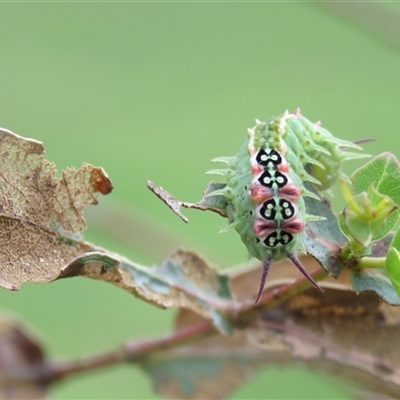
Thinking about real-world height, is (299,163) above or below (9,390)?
above

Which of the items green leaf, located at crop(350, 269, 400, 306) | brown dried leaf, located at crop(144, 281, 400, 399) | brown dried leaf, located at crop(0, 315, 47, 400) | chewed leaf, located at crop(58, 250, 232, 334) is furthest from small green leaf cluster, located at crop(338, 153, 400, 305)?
brown dried leaf, located at crop(0, 315, 47, 400)

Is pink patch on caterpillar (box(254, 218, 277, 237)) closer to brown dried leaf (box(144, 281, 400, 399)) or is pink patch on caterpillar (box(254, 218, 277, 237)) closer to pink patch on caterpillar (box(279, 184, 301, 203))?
pink patch on caterpillar (box(279, 184, 301, 203))

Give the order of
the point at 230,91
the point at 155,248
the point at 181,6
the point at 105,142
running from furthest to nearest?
the point at 181,6
the point at 230,91
the point at 105,142
the point at 155,248

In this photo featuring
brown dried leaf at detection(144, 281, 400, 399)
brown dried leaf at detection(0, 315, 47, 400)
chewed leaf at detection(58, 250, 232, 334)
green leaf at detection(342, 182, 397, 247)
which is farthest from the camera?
brown dried leaf at detection(0, 315, 47, 400)

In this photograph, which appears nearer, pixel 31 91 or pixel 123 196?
pixel 123 196

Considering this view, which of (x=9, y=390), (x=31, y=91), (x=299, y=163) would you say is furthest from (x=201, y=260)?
(x=31, y=91)

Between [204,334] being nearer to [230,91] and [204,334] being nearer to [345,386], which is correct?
[345,386]

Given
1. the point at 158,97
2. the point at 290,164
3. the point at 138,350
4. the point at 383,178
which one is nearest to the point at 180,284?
the point at 138,350

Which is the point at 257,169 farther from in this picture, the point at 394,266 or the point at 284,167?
the point at 394,266
